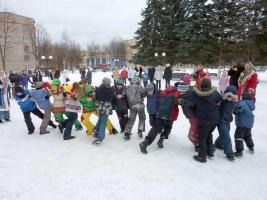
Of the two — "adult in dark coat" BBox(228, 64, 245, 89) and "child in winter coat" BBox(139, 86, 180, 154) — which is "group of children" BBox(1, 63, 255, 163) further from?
"adult in dark coat" BBox(228, 64, 245, 89)

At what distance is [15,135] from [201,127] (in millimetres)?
4884

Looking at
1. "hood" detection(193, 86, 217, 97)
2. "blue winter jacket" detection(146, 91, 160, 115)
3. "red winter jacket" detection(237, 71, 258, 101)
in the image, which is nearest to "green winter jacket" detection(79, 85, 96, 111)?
"blue winter jacket" detection(146, 91, 160, 115)

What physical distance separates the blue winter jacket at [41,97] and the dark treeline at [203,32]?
23.0 meters

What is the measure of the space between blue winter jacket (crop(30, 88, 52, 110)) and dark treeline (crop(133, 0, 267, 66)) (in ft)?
75.6

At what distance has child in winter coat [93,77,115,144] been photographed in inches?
235

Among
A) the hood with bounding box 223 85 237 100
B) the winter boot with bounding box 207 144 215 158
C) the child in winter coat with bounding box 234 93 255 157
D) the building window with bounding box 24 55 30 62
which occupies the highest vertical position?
the building window with bounding box 24 55 30 62

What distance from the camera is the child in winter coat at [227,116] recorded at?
16.0 ft

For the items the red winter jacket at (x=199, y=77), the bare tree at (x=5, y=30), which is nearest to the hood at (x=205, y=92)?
the red winter jacket at (x=199, y=77)

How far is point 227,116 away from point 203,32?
84.5 ft

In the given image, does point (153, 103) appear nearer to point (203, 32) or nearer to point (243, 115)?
Answer: point (243, 115)

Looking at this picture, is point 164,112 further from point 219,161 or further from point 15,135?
point 15,135

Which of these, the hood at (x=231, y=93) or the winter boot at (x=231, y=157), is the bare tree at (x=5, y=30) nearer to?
the hood at (x=231, y=93)

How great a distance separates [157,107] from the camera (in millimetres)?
5684

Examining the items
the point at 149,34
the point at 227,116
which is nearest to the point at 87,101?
the point at 227,116
